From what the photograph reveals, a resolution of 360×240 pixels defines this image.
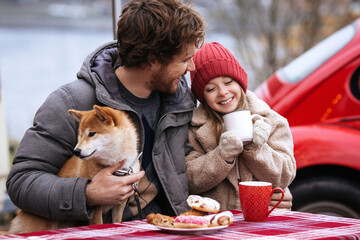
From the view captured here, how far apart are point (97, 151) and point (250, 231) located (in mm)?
695

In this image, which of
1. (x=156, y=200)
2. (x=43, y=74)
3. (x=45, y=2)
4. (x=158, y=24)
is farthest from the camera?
(x=45, y=2)

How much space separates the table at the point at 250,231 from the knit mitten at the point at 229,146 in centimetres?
42

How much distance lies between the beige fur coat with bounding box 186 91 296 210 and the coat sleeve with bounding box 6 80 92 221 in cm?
65

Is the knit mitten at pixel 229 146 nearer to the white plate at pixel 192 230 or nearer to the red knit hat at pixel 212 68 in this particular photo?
the red knit hat at pixel 212 68

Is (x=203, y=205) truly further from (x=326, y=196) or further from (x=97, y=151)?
(x=326, y=196)

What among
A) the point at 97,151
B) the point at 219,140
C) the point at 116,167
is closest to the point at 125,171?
the point at 116,167

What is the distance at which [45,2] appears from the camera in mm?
11398

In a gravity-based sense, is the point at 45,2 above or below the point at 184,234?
above

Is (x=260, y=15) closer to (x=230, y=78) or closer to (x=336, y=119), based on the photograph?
(x=336, y=119)

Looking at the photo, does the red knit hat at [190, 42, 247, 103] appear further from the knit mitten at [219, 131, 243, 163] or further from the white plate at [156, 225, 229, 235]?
the white plate at [156, 225, 229, 235]

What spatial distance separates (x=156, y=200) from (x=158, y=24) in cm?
90

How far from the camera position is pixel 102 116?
7.00ft

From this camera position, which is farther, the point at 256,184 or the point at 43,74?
the point at 43,74

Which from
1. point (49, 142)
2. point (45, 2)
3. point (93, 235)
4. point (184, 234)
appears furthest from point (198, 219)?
point (45, 2)
